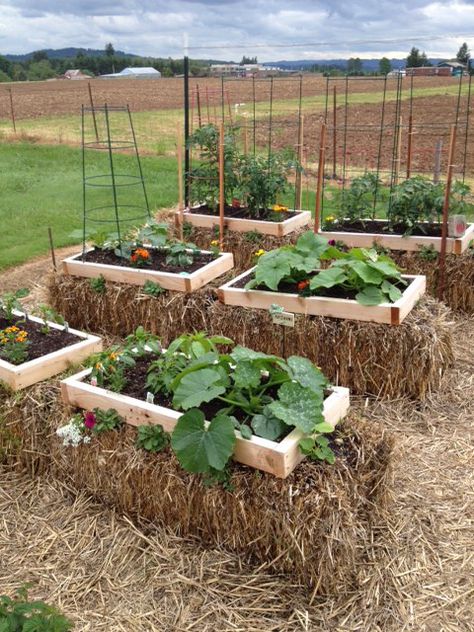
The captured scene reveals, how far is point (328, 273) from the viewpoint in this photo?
12.1ft

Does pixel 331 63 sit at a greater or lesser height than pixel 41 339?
greater

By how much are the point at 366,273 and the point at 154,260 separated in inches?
68.9

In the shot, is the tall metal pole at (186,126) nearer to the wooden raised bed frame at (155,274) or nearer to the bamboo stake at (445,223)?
the wooden raised bed frame at (155,274)

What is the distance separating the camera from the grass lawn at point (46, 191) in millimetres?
6982

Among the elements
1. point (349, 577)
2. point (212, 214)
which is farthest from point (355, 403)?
point (212, 214)

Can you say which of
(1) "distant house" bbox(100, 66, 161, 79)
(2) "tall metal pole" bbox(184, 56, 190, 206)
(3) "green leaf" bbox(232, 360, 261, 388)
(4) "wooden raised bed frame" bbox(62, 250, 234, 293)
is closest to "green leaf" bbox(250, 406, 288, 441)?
(3) "green leaf" bbox(232, 360, 261, 388)

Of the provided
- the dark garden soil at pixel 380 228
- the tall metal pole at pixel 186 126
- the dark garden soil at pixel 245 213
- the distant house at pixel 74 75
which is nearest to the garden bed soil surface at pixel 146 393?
the dark garden soil at pixel 380 228

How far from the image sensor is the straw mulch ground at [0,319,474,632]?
7.32ft

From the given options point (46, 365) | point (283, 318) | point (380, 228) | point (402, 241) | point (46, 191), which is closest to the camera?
point (283, 318)

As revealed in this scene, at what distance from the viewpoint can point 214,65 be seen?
783 centimetres

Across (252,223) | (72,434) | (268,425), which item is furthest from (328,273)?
(252,223)

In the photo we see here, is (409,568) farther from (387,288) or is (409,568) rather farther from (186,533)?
(387,288)

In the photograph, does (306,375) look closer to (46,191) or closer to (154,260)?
(154,260)

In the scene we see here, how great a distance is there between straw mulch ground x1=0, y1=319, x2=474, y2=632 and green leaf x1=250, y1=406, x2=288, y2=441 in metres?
0.52
